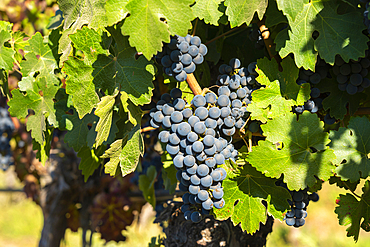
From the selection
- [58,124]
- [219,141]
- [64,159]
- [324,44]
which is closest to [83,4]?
[58,124]

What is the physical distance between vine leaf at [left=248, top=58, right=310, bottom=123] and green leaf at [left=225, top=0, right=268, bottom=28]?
0.48 feet

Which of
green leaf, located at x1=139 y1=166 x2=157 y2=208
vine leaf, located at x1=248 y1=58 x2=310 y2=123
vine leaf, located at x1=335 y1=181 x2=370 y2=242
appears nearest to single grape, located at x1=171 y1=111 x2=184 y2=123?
vine leaf, located at x1=248 y1=58 x2=310 y2=123

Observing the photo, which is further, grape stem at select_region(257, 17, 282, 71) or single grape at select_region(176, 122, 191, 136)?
grape stem at select_region(257, 17, 282, 71)

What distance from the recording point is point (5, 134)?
2.41 m

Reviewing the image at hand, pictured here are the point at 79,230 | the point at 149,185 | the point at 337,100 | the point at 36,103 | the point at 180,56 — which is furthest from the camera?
the point at 79,230

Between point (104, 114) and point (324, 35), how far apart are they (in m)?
0.63

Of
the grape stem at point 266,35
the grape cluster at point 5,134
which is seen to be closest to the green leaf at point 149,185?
the grape stem at point 266,35

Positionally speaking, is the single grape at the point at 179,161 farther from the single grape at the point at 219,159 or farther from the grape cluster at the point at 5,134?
the grape cluster at the point at 5,134

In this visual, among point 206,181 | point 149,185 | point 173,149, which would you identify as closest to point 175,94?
point 173,149

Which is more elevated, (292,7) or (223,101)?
(292,7)

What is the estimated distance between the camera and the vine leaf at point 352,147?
82 centimetres

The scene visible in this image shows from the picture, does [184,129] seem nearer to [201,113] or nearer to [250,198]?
[201,113]

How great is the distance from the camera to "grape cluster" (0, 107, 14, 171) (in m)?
2.39

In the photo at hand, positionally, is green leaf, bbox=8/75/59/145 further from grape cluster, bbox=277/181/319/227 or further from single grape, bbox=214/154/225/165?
grape cluster, bbox=277/181/319/227
